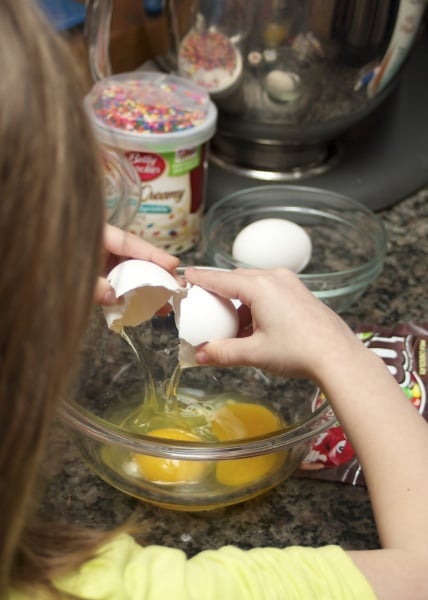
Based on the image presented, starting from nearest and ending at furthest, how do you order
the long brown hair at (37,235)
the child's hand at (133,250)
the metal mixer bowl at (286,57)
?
the long brown hair at (37,235) → the child's hand at (133,250) → the metal mixer bowl at (286,57)

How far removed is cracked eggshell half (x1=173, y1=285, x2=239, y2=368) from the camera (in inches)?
28.1

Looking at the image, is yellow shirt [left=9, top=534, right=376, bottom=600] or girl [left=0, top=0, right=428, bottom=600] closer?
girl [left=0, top=0, right=428, bottom=600]

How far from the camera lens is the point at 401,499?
2.05 ft

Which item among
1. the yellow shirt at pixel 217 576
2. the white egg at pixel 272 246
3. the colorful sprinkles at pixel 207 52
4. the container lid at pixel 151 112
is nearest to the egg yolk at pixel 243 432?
the yellow shirt at pixel 217 576

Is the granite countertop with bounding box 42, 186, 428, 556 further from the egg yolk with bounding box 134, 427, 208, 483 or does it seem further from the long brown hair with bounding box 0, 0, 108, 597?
the long brown hair with bounding box 0, 0, 108, 597

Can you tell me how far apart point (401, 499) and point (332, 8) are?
63cm

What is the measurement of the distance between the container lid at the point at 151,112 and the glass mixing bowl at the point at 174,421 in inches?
10.8

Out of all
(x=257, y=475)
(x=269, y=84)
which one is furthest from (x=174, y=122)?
(x=257, y=475)

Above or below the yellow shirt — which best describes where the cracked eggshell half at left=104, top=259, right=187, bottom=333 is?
above

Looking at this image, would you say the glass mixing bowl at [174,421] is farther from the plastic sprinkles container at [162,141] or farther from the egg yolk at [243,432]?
the plastic sprinkles container at [162,141]

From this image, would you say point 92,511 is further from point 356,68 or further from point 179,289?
point 356,68

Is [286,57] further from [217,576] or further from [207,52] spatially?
[217,576]

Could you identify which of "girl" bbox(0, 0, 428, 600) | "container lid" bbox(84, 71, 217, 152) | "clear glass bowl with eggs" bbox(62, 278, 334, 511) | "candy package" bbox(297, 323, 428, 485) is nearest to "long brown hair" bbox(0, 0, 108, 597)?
"girl" bbox(0, 0, 428, 600)

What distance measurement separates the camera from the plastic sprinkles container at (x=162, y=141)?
0.99 m
